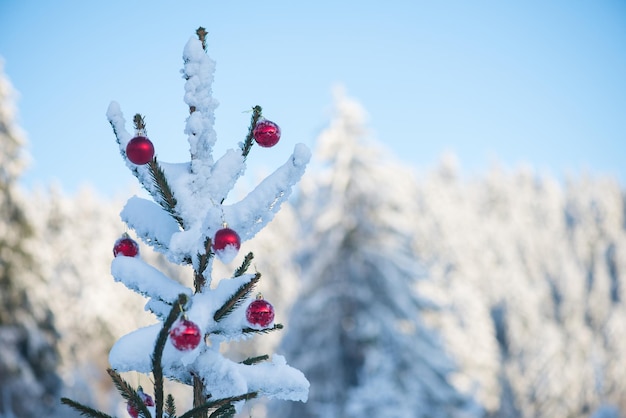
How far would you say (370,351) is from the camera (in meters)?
11.0

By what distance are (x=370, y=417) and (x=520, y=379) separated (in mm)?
34152

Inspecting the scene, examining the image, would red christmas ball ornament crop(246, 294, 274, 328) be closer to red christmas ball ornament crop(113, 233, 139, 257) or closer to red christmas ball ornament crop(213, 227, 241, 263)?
red christmas ball ornament crop(213, 227, 241, 263)

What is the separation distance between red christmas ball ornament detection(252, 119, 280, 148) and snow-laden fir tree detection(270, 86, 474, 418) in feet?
30.8

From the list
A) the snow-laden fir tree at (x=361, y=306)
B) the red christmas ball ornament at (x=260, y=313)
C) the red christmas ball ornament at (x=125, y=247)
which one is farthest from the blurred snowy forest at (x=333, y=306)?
the red christmas ball ornament at (x=125, y=247)

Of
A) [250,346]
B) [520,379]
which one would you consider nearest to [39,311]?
[250,346]

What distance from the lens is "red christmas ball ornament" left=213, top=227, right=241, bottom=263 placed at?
5.64ft

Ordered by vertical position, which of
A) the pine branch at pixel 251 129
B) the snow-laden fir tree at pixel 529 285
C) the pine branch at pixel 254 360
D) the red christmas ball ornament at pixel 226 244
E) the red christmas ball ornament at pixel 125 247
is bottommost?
the pine branch at pixel 254 360

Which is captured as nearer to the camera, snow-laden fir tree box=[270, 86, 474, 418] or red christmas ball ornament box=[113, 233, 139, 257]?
red christmas ball ornament box=[113, 233, 139, 257]

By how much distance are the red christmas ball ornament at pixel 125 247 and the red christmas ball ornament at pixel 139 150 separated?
0.42 metres

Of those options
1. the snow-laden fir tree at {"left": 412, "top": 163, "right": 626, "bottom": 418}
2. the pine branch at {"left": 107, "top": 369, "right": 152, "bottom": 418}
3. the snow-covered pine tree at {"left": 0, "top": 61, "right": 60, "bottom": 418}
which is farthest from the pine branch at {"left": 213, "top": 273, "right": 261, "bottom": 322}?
the snow-covered pine tree at {"left": 0, "top": 61, "right": 60, "bottom": 418}

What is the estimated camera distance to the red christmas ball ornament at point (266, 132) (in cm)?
206

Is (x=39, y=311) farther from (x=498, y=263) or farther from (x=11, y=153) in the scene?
(x=498, y=263)

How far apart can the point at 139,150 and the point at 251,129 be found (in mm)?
530

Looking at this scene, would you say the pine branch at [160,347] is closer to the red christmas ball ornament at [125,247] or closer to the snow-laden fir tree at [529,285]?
the red christmas ball ornament at [125,247]
